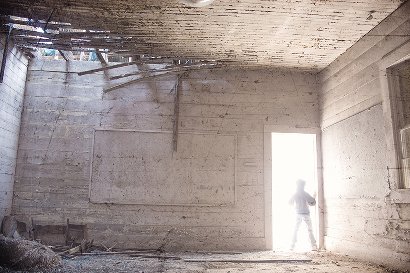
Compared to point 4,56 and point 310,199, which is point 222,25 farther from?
point 310,199

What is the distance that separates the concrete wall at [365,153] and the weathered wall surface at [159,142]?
44.5 inches

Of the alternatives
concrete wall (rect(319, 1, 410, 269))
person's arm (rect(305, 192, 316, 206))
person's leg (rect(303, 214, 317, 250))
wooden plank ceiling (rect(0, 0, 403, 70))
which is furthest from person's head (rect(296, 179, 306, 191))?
wooden plank ceiling (rect(0, 0, 403, 70))

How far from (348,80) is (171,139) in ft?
13.2

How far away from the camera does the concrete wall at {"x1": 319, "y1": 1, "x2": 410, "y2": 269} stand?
5.54 m

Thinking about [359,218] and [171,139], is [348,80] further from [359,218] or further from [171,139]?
[171,139]

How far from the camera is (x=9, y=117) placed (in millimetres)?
7246

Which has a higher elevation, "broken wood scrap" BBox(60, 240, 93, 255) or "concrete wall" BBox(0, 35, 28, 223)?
"concrete wall" BBox(0, 35, 28, 223)

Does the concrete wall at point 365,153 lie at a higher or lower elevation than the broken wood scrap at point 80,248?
higher

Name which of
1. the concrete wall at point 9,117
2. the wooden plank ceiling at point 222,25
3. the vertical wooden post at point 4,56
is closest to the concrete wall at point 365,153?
the wooden plank ceiling at point 222,25

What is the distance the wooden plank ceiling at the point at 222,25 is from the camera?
5.64 metres

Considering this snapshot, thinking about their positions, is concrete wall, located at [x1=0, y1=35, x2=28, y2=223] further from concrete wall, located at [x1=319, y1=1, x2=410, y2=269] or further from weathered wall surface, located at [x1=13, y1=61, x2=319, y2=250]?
concrete wall, located at [x1=319, y1=1, x2=410, y2=269]

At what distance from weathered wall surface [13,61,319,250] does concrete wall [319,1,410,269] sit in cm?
113

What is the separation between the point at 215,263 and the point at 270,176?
2704 millimetres

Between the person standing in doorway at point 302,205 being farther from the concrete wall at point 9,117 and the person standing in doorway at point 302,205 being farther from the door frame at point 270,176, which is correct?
the concrete wall at point 9,117
